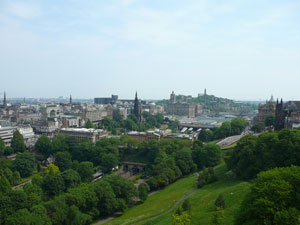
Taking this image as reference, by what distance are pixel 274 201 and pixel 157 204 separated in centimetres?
2470

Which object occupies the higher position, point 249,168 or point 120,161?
point 249,168

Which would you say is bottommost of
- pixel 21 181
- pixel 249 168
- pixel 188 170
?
pixel 21 181

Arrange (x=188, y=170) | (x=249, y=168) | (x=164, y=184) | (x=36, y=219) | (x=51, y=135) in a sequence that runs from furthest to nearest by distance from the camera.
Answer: (x=51, y=135), (x=188, y=170), (x=164, y=184), (x=249, y=168), (x=36, y=219)

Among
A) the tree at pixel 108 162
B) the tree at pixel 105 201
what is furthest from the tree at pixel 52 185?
the tree at pixel 108 162

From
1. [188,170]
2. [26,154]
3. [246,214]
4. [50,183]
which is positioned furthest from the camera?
[26,154]

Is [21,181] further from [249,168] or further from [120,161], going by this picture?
[249,168]

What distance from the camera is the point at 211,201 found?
37.1 metres

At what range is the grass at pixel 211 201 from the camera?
31.2 metres

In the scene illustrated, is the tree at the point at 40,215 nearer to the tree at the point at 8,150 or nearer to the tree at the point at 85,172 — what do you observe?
the tree at the point at 85,172

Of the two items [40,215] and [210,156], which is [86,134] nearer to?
[210,156]

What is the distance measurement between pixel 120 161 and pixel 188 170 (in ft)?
73.7

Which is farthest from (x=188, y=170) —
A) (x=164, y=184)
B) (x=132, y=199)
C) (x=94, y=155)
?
(x=94, y=155)

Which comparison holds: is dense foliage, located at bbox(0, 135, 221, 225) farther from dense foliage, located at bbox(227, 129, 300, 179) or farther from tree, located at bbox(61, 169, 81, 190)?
dense foliage, located at bbox(227, 129, 300, 179)

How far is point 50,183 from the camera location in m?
48.2
